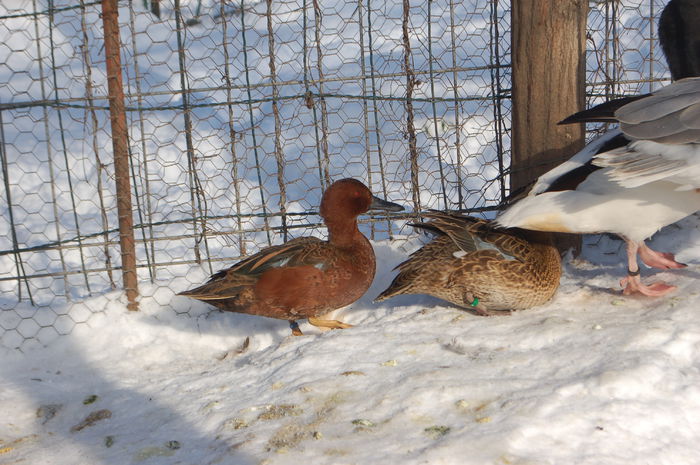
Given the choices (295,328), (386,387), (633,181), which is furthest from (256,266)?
(633,181)

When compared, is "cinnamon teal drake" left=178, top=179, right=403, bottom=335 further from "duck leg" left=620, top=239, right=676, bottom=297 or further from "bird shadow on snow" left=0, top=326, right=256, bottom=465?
"duck leg" left=620, top=239, right=676, bottom=297

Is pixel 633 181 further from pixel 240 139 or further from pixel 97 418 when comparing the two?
pixel 240 139

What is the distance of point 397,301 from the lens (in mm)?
4289

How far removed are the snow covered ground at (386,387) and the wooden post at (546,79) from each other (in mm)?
731

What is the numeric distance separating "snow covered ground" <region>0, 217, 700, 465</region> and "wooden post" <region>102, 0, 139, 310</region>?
0.25m

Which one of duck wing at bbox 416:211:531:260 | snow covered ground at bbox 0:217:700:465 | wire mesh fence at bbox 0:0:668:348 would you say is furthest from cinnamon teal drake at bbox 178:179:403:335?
wire mesh fence at bbox 0:0:668:348

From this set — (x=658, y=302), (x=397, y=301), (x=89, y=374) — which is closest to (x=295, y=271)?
(x=397, y=301)

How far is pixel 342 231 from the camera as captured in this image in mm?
4027

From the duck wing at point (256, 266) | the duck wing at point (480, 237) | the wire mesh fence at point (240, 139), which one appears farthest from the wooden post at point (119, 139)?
the duck wing at point (480, 237)

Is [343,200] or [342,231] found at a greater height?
[343,200]

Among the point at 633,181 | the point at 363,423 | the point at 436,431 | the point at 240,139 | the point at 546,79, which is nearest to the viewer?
the point at 436,431

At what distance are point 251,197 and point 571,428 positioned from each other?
4.81 meters

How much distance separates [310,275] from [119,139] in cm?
144

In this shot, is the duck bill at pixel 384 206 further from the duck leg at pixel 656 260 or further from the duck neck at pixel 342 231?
the duck leg at pixel 656 260
